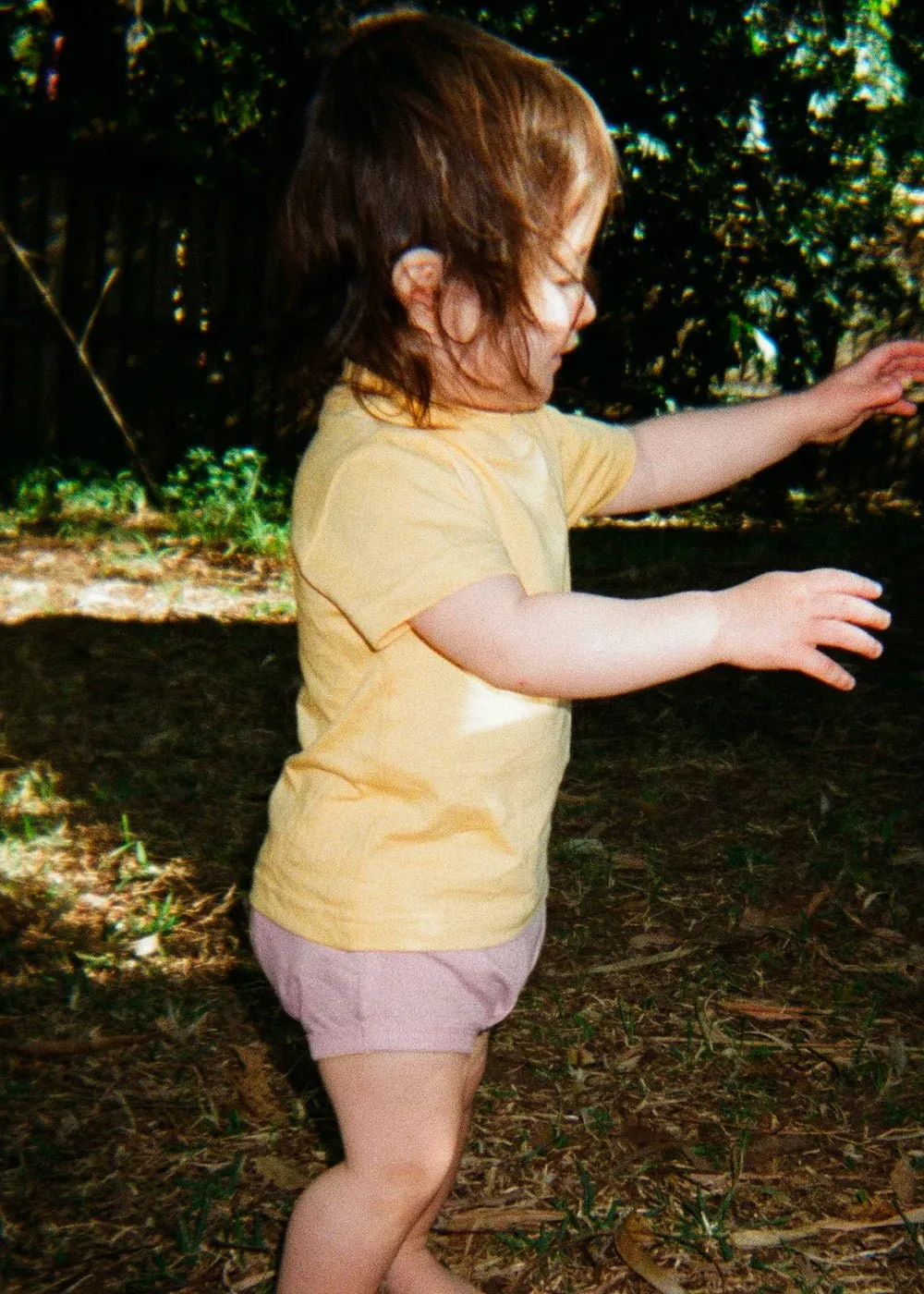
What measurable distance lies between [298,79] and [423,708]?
2.44ft

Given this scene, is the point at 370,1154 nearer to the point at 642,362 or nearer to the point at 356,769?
the point at 356,769

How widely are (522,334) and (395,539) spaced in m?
0.27

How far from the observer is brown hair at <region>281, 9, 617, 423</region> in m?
1.62

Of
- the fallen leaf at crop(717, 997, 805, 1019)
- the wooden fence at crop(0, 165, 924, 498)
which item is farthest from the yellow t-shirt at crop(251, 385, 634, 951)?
the wooden fence at crop(0, 165, 924, 498)

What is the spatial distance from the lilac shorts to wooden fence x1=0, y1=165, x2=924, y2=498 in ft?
19.1

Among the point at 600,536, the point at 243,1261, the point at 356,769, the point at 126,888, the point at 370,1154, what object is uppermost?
the point at 356,769

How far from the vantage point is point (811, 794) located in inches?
156

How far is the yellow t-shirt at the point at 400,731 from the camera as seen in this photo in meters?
1.62

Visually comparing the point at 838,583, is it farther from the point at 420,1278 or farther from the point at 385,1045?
the point at 420,1278

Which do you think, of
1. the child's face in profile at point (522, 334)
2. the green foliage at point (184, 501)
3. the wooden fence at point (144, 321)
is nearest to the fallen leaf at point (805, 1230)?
the child's face in profile at point (522, 334)

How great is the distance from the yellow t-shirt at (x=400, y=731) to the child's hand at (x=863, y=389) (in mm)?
567

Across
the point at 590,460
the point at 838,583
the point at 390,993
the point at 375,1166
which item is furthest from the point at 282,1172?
the point at 838,583

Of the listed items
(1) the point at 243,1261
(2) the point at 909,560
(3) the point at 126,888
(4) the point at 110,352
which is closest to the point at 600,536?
(2) the point at 909,560

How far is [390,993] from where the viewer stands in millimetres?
1678
